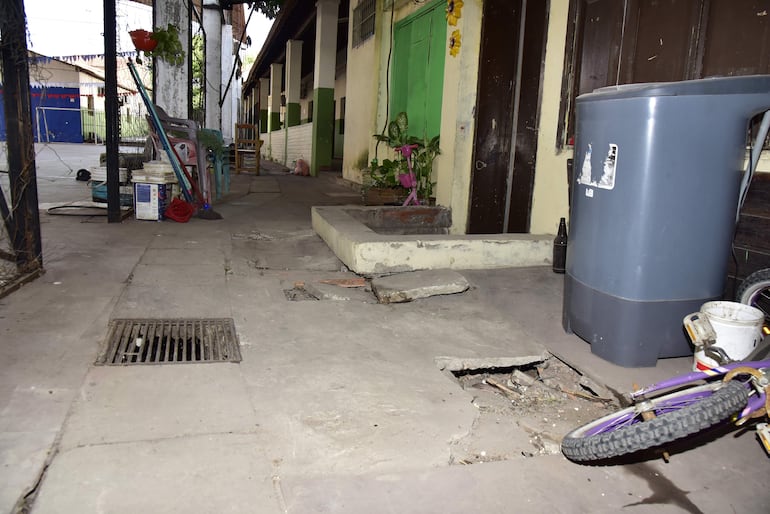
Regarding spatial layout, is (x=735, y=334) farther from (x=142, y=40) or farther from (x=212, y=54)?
(x=212, y=54)

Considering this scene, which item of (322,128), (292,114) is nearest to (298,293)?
(322,128)

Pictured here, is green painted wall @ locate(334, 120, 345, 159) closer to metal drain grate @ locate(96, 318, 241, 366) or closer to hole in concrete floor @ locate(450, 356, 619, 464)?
metal drain grate @ locate(96, 318, 241, 366)

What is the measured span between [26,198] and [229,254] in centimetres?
151

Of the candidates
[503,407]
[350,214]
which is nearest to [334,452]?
[503,407]

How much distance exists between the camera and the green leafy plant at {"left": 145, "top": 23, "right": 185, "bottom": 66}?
748 cm

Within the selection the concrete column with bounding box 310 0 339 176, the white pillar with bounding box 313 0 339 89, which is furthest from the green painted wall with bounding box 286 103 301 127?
the white pillar with bounding box 313 0 339 89

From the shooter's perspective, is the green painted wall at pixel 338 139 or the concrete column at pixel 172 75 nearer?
the concrete column at pixel 172 75

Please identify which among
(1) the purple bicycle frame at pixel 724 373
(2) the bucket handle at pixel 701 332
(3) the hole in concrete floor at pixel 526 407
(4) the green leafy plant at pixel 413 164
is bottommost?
(3) the hole in concrete floor at pixel 526 407

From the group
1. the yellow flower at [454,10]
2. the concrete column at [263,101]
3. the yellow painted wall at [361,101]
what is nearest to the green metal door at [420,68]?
the yellow painted wall at [361,101]

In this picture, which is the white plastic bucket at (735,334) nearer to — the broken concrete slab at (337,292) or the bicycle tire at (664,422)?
the bicycle tire at (664,422)

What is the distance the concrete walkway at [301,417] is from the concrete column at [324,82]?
10124mm

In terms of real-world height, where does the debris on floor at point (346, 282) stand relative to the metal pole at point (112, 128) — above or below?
below

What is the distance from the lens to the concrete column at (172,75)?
7.79 metres

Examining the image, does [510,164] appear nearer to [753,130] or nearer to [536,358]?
[753,130]
